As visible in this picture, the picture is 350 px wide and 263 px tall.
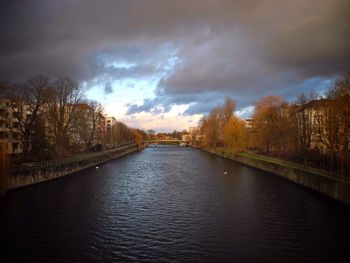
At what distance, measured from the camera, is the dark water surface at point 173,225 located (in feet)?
58.1

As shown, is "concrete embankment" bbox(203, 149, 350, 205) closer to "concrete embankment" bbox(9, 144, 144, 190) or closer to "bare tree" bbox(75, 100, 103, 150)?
"concrete embankment" bbox(9, 144, 144, 190)

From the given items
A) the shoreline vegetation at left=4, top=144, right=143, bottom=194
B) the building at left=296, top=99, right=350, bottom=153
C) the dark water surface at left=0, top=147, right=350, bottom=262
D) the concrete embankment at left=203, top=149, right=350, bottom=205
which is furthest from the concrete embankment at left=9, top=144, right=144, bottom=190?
the building at left=296, top=99, right=350, bottom=153

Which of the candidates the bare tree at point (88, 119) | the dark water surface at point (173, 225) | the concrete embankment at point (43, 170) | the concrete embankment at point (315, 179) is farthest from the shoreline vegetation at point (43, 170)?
the concrete embankment at point (315, 179)

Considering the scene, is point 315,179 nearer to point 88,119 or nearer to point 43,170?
point 43,170

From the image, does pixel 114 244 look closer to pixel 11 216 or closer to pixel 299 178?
pixel 11 216

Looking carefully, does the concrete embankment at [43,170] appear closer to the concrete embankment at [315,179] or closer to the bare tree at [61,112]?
the bare tree at [61,112]

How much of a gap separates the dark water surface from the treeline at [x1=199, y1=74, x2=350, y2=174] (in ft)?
21.8

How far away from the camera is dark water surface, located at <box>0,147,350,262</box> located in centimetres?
1770

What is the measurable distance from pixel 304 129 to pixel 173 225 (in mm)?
33220

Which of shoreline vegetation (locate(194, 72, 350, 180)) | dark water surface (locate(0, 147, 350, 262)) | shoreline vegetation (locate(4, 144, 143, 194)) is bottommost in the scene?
dark water surface (locate(0, 147, 350, 262))

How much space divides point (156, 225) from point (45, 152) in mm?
34357

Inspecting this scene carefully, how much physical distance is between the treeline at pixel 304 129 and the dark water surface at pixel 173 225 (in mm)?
6659

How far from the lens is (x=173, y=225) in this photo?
894 inches

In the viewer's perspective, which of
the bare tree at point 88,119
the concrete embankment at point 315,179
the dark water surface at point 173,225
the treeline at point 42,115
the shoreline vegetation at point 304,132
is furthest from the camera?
the bare tree at point 88,119
